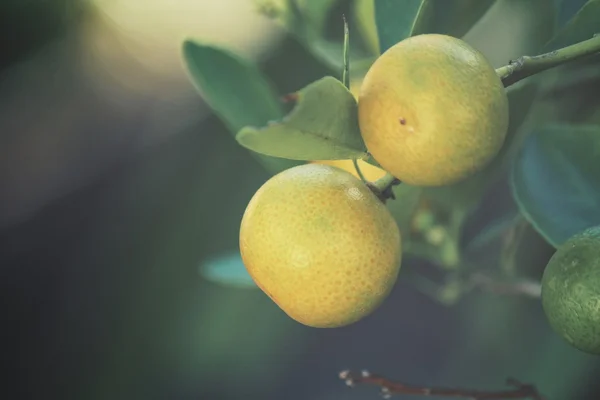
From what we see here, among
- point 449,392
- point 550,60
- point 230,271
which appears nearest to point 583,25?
point 550,60

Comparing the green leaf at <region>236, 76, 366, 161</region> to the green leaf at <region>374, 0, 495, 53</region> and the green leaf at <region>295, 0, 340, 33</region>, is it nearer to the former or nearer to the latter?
the green leaf at <region>374, 0, 495, 53</region>

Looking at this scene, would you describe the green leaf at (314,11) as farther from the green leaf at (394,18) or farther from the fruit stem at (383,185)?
the fruit stem at (383,185)

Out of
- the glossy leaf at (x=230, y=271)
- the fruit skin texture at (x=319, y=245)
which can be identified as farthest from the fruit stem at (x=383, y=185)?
the glossy leaf at (x=230, y=271)

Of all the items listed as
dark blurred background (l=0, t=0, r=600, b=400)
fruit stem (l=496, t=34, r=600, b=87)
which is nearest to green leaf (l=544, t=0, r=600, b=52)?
fruit stem (l=496, t=34, r=600, b=87)

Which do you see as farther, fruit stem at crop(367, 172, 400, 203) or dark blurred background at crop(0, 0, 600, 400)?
dark blurred background at crop(0, 0, 600, 400)

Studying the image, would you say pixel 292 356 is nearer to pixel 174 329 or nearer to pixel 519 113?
pixel 174 329

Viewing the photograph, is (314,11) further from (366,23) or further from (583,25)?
(583,25)

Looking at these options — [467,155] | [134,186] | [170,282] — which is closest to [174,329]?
[170,282]
